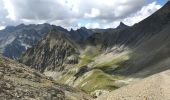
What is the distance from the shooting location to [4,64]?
35312 millimetres

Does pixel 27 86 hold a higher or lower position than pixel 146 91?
higher

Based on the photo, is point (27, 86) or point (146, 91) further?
point (27, 86)

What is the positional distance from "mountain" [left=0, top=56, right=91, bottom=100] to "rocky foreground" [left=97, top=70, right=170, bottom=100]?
380cm

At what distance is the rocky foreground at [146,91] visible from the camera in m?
31.7

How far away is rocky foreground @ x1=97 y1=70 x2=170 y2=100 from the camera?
31.7 metres

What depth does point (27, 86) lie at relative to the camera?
3325 centimetres

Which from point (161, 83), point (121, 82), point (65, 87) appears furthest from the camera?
point (121, 82)

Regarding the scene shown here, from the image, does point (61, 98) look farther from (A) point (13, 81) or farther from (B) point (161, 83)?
(B) point (161, 83)

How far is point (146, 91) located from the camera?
1287 inches

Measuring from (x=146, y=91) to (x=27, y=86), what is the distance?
10552mm

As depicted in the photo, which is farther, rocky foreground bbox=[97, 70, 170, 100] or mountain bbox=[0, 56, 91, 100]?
rocky foreground bbox=[97, 70, 170, 100]

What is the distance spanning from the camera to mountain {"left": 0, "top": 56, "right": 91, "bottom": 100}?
31383 millimetres

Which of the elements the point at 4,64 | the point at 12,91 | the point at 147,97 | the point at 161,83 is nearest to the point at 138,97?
the point at 147,97

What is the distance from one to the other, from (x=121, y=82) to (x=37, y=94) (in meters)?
165
